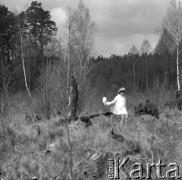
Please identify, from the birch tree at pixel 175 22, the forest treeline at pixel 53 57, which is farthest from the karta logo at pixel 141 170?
the birch tree at pixel 175 22

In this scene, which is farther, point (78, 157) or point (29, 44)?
point (29, 44)

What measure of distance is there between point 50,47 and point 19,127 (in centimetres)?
2441

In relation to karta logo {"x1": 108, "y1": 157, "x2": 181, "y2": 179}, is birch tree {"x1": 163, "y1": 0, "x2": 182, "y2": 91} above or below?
above

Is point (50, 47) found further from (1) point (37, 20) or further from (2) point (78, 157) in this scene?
(2) point (78, 157)

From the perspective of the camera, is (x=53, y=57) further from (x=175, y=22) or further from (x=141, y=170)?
(x=141, y=170)

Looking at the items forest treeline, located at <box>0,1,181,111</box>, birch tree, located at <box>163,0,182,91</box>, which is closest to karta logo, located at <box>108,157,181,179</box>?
forest treeline, located at <box>0,1,181,111</box>

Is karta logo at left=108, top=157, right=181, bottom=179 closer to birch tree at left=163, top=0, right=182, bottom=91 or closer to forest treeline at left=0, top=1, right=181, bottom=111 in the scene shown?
forest treeline at left=0, top=1, right=181, bottom=111

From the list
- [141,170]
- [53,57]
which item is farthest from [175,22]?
[141,170]

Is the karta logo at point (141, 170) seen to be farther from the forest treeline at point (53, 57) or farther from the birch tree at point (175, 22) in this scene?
the birch tree at point (175, 22)

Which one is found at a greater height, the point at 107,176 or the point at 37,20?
the point at 37,20

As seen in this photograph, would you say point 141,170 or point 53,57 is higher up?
point 53,57

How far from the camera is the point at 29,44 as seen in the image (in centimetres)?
3384

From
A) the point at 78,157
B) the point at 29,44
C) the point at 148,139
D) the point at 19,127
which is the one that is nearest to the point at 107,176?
the point at 78,157

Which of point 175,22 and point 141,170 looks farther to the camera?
point 175,22
